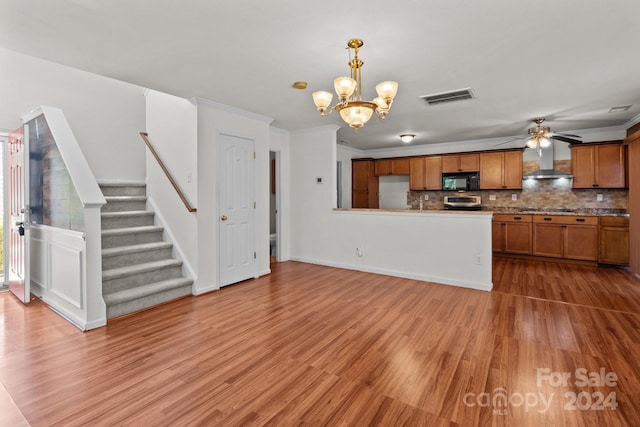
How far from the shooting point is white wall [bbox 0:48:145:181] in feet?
13.3

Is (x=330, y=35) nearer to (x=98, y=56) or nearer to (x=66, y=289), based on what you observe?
(x=98, y=56)

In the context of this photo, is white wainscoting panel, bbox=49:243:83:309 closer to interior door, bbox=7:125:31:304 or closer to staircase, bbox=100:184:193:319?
staircase, bbox=100:184:193:319

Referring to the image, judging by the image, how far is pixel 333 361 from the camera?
2.40 m

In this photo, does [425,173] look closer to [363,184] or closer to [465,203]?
[465,203]

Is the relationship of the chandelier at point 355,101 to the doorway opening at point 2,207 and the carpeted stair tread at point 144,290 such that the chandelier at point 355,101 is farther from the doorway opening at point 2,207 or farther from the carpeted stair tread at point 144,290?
the doorway opening at point 2,207

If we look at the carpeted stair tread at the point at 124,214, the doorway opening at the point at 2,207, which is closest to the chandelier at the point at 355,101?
the carpeted stair tread at the point at 124,214

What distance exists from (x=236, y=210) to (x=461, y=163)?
5028 millimetres

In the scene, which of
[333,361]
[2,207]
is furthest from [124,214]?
[333,361]

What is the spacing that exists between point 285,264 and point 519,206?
5.04 meters

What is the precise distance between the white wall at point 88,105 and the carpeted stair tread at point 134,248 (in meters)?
1.67

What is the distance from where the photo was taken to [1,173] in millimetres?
4148

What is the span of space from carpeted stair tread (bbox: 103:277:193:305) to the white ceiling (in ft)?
7.64

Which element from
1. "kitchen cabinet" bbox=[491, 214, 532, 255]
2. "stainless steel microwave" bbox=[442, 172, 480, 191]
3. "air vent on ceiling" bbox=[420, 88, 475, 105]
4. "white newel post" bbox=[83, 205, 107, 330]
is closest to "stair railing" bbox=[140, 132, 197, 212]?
"white newel post" bbox=[83, 205, 107, 330]

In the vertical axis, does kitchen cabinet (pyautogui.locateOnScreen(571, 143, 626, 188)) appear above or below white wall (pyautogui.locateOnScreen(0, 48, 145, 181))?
below
